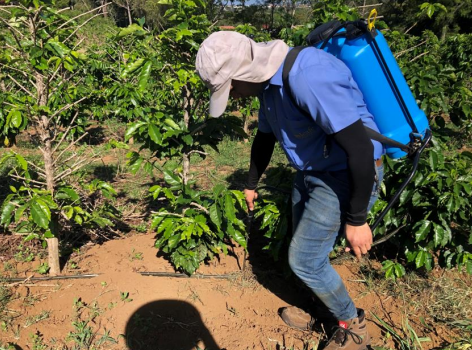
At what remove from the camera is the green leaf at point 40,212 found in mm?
2152

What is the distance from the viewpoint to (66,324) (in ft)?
7.59

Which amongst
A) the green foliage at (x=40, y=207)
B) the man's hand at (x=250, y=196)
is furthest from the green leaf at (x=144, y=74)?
the man's hand at (x=250, y=196)

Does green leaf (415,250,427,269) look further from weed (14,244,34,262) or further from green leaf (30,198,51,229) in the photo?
weed (14,244,34,262)

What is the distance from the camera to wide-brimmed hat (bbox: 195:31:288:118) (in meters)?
1.52

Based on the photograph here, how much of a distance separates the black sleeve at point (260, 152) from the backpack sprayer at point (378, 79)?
665 millimetres

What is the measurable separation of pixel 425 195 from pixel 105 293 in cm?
228

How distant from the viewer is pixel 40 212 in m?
2.17

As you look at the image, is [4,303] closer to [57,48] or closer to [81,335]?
[81,335]

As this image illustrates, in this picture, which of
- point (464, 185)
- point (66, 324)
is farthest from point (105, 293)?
point (464, 185)

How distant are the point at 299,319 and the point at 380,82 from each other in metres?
1.52

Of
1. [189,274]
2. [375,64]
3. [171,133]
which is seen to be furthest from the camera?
[189,274]

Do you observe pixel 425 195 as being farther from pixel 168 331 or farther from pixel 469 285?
pixel 168 331

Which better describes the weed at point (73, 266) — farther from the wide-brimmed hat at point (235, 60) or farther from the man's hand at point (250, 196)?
the wide-brimmed hat at point (235, 60)

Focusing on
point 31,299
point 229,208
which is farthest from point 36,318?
point 229,208
